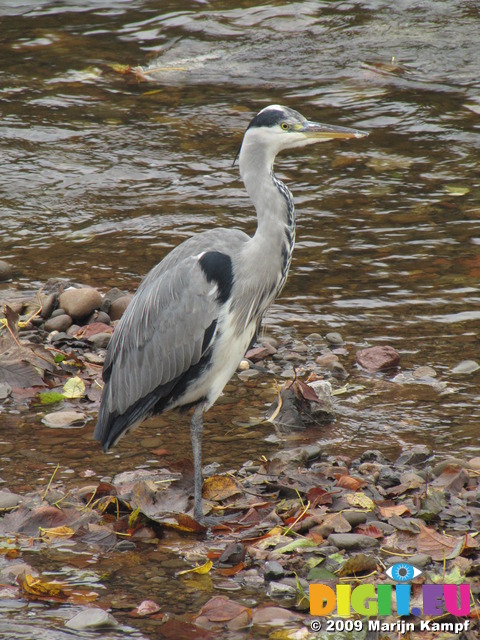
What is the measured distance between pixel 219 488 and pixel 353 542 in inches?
37.1

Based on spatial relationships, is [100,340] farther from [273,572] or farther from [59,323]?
[273,572]

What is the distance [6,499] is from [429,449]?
2263 mm

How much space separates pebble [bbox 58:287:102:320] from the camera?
23.1 ft

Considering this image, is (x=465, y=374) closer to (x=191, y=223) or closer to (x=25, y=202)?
(x=191, y=223)

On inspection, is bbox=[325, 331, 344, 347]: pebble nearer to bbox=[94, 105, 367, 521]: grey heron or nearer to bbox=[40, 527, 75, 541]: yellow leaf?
bbox=[94, 105, 367, 521]: grey heron

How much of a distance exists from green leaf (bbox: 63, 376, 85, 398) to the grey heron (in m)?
0.74

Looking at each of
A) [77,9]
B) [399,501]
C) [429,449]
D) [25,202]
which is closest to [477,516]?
[399,501]

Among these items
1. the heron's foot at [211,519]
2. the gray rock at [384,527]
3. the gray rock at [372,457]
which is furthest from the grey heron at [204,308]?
the gray rock at [384,527]

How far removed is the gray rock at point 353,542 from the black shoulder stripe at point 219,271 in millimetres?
1458

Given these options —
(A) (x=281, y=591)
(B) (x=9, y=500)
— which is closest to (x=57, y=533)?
(B) (x=9, y=500)

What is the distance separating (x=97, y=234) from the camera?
894 cm

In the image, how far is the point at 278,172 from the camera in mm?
10172

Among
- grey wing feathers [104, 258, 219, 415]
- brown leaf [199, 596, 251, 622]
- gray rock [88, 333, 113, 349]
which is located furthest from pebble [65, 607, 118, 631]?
gray rock [88, 333, 113, 349]

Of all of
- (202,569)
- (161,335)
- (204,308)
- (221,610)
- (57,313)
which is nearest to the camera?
(221,610)
